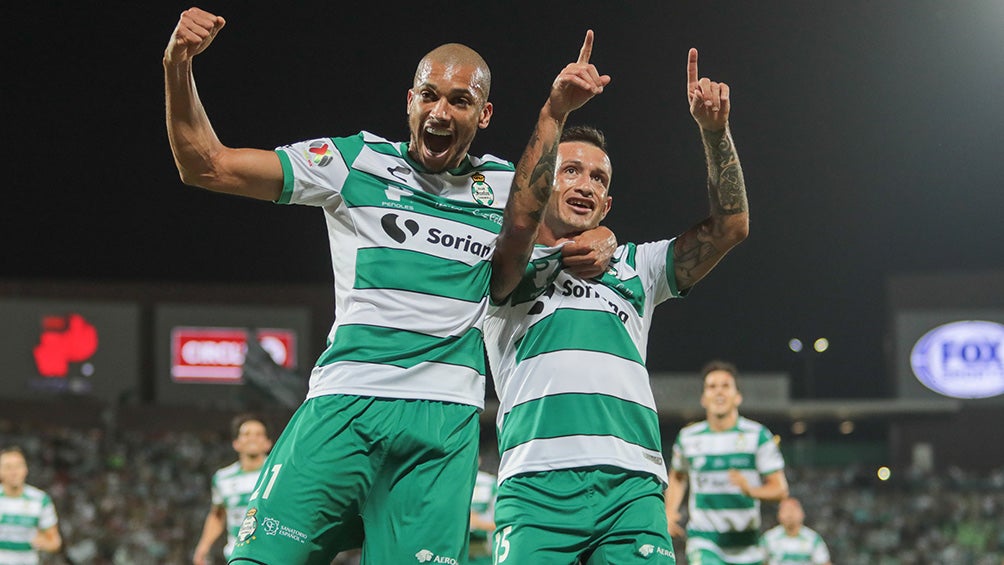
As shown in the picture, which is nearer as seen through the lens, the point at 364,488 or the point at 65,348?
the point at 364,488

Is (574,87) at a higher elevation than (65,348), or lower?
higher

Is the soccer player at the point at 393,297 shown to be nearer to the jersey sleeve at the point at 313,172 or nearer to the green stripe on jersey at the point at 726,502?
the jersey sleeve at the point at 313,172

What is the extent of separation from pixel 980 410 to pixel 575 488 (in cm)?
3363

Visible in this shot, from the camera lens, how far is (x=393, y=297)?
11.5 ft

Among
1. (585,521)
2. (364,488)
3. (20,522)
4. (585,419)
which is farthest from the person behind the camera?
(20,522)

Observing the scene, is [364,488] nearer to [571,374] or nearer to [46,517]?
[571,374]

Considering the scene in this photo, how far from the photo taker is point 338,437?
345cm

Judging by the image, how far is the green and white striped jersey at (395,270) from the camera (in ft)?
11.5

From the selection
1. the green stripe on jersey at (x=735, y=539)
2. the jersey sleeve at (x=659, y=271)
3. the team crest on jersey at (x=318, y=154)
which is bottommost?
the green stripe on jersey at (x=735, y=539)

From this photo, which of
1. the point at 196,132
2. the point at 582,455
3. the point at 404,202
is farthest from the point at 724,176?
the point at 196,132

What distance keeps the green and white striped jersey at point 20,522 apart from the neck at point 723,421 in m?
6.89

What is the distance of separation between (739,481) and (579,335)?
16.6 ft

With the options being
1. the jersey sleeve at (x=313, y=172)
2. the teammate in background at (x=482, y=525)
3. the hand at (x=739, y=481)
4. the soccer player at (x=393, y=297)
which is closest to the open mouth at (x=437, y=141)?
the soccer player at (x=393, y=297)

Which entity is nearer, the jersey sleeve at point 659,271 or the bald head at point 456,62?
the bald head at point 456,62
